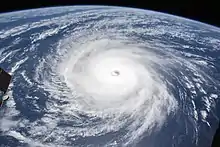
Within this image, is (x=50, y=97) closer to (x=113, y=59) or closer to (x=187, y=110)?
(x=113, y=59)

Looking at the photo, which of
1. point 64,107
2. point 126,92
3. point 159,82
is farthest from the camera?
point 159,82

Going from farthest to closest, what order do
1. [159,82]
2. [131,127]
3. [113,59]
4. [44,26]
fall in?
[44,26]
[113,59]
[159,82]
[131,127]

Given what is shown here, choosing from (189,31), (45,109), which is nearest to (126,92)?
(45,109)

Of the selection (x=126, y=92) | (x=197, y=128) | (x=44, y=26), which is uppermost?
(x=44, y=26)

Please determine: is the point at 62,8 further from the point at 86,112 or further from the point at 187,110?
the point at 187,110

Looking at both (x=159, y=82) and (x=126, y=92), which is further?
(x=159, y=82)

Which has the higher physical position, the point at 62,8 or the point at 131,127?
the point at 62,8

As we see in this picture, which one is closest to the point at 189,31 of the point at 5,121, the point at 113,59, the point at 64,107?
the point at 113,59
